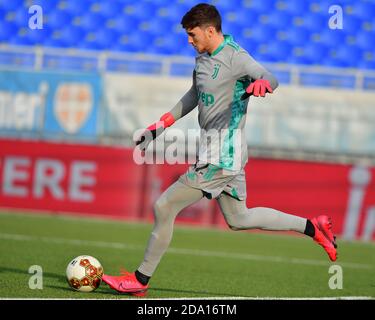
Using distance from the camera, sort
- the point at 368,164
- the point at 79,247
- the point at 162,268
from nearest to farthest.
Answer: the point at 162,268
the point at 79,247
the point at 368,164

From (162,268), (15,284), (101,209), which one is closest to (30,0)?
(101,209)

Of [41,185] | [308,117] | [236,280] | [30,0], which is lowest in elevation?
[236,280]

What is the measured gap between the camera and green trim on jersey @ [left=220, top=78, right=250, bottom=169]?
22.2 feet

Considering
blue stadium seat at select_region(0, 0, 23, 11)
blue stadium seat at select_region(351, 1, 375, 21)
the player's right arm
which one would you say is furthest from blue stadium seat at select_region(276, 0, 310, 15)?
the player's right arm

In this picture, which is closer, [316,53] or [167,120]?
[167,120]

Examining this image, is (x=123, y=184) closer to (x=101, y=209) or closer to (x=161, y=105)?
(x=101, y=209)

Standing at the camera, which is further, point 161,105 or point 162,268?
point 161,105

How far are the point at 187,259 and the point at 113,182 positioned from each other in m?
4.20

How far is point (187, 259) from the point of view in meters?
10.0

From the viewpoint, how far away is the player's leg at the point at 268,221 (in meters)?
6.95

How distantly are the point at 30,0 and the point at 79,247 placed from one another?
28.1ft

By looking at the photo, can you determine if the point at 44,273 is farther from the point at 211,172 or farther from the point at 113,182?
the point at 113,182

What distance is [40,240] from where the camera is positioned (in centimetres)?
1091

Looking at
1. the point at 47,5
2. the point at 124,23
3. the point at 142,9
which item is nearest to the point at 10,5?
the point at 47,5
